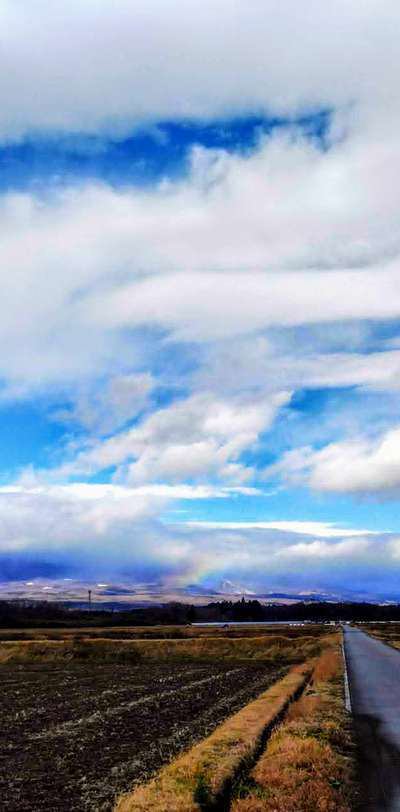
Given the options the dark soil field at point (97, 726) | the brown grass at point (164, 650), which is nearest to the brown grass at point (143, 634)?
the brown grass at point (164, 650)

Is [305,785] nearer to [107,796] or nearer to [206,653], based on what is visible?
[107,796]

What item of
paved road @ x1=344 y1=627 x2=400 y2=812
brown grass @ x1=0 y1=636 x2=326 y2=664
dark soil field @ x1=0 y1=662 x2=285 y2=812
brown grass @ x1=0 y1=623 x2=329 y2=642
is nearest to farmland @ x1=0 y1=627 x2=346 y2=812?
dark soil field @ x1=0 y1=662 x2=285 y2=812

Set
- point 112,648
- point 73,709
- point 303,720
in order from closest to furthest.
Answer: point 303,720 < point 73,709 < point 112,648

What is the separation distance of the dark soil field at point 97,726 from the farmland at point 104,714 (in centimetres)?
3

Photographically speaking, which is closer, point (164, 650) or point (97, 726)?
point (97, 726)

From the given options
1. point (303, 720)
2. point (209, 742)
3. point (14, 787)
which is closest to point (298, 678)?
point (303, 720)

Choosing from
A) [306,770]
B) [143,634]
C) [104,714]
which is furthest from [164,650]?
[306,770]

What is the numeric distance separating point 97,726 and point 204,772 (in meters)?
13.7

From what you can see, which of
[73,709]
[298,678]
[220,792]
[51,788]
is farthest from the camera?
[298,678]

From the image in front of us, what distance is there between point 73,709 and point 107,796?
21605 millimetres

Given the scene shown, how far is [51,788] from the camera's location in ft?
59.5

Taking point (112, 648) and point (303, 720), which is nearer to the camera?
point (303, 720)

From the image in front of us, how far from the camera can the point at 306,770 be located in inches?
683

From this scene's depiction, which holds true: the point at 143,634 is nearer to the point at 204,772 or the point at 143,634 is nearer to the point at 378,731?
the point at 378,731
